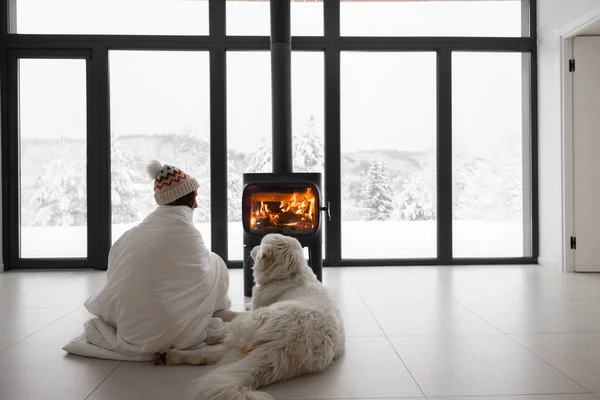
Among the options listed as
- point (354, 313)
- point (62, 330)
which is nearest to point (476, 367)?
point (354, 313)

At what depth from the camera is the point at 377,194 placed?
5203mm

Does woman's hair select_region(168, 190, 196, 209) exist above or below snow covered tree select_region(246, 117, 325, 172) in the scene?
below

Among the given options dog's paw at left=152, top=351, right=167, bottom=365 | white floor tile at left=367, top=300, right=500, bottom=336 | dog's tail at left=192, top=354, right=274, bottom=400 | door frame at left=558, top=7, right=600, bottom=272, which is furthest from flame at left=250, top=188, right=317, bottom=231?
door frame at left=558, top=7, right=600, bottom=272

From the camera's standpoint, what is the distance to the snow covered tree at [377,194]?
205 inches

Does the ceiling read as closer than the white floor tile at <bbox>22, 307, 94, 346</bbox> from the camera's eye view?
No

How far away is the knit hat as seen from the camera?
7.95 ft

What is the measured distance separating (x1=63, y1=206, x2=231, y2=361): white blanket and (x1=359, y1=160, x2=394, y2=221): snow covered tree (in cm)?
302

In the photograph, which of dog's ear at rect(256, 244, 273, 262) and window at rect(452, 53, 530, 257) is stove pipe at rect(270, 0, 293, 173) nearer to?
dog's ear at rect(256, 244, 273, 262)

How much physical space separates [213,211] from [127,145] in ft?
3.95

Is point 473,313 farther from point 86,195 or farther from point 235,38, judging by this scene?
point 86,195

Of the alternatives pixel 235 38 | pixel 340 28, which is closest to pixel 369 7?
pixel 340 28

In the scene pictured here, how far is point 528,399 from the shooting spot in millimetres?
1775

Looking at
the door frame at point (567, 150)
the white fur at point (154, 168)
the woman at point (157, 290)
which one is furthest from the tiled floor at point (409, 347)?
the white fur at point (154, 168)

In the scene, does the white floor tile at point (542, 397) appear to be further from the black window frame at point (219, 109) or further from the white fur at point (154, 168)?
the black window frame at point (219, 109)
